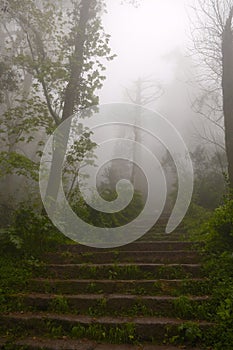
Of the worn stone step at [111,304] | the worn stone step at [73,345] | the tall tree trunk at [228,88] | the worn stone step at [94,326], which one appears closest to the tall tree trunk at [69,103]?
the worn stone step at [111,304]

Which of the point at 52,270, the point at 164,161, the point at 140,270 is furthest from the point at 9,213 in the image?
the point at 164,161

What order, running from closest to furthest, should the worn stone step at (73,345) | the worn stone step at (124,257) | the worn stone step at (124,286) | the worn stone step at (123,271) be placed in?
1. the worn stone step at (73,345)
2. the worn stone step at (124,286)
3. the worn stone step at (123,271)
4. the worn stone step at (124,257)

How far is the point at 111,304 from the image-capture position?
176 inches

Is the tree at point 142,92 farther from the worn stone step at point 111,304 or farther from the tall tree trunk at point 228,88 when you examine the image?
the worn stone step at point 111,304

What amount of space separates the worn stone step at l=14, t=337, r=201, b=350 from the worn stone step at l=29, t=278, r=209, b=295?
107 centimetres

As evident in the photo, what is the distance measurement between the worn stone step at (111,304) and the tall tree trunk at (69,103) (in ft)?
10.8

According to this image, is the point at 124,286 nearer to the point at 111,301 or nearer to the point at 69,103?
the point at 111,301

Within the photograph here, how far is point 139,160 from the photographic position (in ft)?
75.7

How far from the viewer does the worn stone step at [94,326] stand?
3.86 meters

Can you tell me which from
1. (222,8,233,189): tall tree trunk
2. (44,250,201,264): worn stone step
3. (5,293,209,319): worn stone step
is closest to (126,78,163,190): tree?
(222,8,233,189): tall tree trunk

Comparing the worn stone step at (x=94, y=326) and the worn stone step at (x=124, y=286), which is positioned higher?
the worn stone step at (x=124, y=286)

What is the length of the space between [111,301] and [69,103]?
5.87 m

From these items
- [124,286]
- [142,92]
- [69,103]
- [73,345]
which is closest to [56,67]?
[69,103]

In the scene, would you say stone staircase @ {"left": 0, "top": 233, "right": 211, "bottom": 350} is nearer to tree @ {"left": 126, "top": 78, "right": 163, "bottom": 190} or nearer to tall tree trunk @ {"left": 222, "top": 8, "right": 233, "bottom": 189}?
tall tree trunk @ {"left": 222, "top": 8, "right": 233, "bottom": 189}
